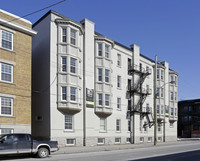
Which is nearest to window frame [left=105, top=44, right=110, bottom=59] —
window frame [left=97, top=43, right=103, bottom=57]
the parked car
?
window frame [left=97, top=43, right=103, bottom=57]

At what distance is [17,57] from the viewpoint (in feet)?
77.5

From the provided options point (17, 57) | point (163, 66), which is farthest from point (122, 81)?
point (17, 57)

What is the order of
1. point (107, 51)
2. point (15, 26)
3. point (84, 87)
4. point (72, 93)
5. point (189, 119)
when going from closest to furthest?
point (15, 26) → point (72, 93) → point (84, 87) → point (107, 51) → point (189, 119)

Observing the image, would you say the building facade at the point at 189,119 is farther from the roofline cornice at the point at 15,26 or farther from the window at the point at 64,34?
the roofline cornice at the point at 15,26

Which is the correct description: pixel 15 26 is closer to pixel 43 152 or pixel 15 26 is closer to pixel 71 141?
pixel 43 152

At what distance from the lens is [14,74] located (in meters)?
23.2

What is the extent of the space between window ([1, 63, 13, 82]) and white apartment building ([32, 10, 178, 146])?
491cm

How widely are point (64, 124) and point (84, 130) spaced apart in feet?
10.6

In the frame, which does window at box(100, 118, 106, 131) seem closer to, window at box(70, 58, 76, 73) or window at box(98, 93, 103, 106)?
window at box(98, 93, 103, 106)

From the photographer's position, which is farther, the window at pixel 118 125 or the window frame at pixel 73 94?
the window at pixel 118 125

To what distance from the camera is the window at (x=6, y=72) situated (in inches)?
882

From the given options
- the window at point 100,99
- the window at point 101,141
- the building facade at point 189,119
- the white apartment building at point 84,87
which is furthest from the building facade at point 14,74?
the building facade at point 189,119

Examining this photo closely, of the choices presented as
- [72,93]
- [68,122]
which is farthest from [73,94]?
[68,122]

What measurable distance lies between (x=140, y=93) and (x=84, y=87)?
41.8 ft
